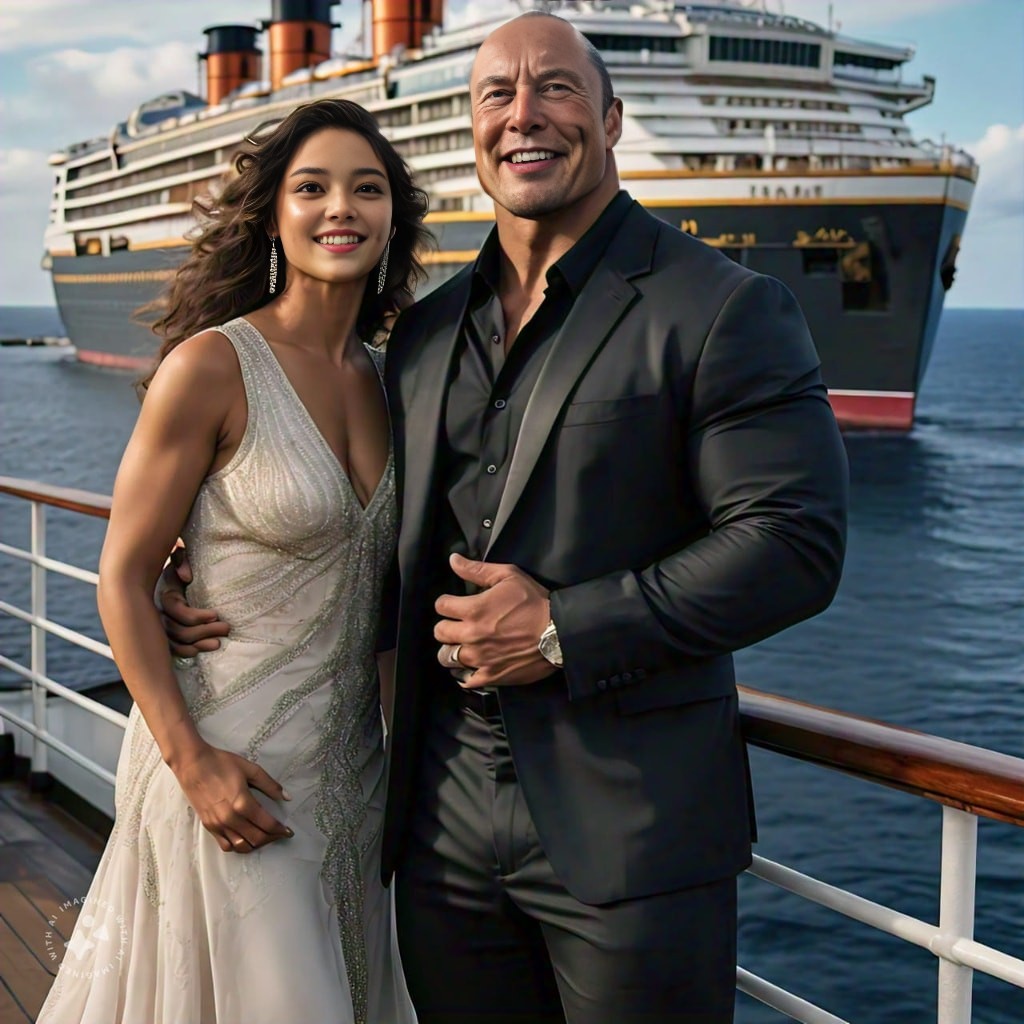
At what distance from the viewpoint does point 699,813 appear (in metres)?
1.35

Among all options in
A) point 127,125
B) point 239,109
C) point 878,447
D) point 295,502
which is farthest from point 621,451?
point 127,125

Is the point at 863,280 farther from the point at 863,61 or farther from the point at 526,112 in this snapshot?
the point at 526,112

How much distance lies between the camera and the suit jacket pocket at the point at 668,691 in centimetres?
135

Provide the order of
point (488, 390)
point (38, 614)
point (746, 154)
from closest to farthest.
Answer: point (488, 390) → point (38, 614) → point (746, 154)

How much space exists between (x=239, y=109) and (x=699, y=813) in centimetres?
3513

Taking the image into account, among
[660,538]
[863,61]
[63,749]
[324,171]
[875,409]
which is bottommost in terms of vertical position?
[875,409]

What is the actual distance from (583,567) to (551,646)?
0.31ft

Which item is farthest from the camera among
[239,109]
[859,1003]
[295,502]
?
[239,109]

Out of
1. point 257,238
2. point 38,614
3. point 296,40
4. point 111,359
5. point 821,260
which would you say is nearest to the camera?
point 257,238

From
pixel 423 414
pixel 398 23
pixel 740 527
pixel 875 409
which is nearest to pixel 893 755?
pixel 740 527

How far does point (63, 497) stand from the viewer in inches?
109

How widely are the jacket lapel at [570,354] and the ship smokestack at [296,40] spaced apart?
38244 mm

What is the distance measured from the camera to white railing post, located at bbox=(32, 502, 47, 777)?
119 inches

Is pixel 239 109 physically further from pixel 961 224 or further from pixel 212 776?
pixel 212 776
